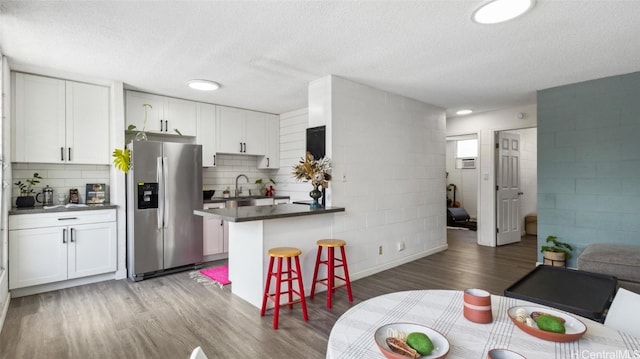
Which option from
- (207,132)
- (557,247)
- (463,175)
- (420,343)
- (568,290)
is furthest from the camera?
(463,175)

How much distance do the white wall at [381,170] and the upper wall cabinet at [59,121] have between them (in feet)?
8.75

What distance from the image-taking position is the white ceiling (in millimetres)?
2264

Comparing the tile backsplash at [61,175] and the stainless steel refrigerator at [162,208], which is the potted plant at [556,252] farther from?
the tile backsplash at [61,175]

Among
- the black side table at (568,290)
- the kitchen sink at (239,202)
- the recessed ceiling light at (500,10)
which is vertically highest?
the recessed ceiling light at (500,10)

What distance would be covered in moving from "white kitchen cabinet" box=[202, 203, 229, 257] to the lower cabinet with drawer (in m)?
1.11

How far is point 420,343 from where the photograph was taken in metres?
0.96

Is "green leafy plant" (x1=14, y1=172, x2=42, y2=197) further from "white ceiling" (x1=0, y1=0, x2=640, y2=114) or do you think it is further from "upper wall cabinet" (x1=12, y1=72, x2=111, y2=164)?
"white ceiling" (x1=0, y1=0, x2=640, y2=114)

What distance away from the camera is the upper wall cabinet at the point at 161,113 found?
14.4ft

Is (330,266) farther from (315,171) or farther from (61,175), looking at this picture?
(61,175)

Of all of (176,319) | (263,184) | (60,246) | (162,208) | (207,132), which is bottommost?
(176,319)

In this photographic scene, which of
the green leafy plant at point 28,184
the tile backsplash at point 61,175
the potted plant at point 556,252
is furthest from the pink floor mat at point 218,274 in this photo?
the potted plant at point 556,252

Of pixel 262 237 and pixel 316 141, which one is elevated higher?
pixel 316 141

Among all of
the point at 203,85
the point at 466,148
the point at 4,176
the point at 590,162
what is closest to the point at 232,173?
the point at 203,85

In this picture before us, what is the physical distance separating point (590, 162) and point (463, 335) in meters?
4.15
